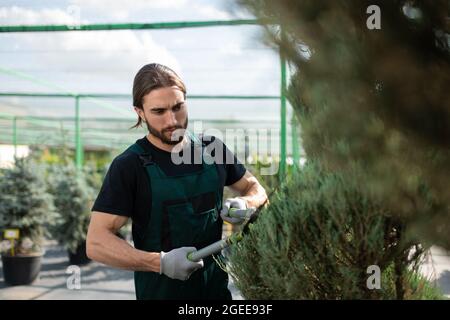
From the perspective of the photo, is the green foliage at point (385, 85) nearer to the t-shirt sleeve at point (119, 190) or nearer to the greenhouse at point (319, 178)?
the greenhouse at point (319, 178)

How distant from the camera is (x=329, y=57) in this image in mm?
1045

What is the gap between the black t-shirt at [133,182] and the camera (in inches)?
85.0

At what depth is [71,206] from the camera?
8156mm

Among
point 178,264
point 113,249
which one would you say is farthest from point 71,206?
point 178,264

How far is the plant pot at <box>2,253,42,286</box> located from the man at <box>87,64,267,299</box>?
5093mm

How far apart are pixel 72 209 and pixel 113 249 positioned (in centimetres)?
634

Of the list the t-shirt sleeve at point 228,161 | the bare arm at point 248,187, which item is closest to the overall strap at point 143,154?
the t-shirt sleeve at point 228,161

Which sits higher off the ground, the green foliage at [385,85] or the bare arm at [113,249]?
the green foliage at [385,85]

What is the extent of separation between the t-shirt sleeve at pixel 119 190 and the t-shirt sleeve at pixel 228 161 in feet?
1.63

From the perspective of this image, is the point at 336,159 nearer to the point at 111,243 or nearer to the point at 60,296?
the point at 111,243

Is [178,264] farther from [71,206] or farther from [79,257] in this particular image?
[79,257]

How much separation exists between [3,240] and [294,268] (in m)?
6.65

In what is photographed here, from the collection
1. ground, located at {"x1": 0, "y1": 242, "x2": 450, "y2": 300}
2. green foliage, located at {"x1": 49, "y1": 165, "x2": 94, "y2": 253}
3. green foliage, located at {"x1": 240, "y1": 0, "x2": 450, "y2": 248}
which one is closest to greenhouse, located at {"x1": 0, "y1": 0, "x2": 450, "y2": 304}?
green foliage, located at {"x1": 240, "y1": 0, "x2": 450, "y2": 248}

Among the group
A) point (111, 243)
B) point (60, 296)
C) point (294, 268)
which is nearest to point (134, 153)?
point (111, 243)
